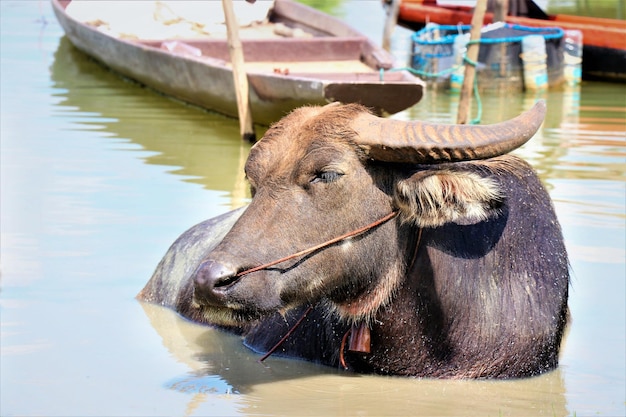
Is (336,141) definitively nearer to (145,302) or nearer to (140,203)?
(145,302)

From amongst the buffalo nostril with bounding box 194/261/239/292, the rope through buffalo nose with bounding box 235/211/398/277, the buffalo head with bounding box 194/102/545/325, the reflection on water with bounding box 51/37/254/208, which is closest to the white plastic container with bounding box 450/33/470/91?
the reflection on water with bounding box 51/37/254/208

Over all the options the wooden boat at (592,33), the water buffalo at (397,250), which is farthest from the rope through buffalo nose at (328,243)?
the wooden boat at (592,33)

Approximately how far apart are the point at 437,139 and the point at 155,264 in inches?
132

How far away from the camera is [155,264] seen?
7387 mm

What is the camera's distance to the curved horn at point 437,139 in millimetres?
4477

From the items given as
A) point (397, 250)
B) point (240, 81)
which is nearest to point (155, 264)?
point (397, 250)

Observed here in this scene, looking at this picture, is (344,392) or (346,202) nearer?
(346,202)

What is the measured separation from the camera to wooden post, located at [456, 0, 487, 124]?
1196cm

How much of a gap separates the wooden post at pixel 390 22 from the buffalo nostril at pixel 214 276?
14.5m

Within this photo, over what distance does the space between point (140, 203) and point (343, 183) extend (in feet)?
15.1

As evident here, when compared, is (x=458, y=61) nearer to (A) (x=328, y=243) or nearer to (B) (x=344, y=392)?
(B) (x=344, y=392)

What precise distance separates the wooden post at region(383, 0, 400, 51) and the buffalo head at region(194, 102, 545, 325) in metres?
13.9

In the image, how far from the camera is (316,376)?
17.2 feet

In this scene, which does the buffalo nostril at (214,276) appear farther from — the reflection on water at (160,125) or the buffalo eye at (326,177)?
the reflection on water at (160,125)
